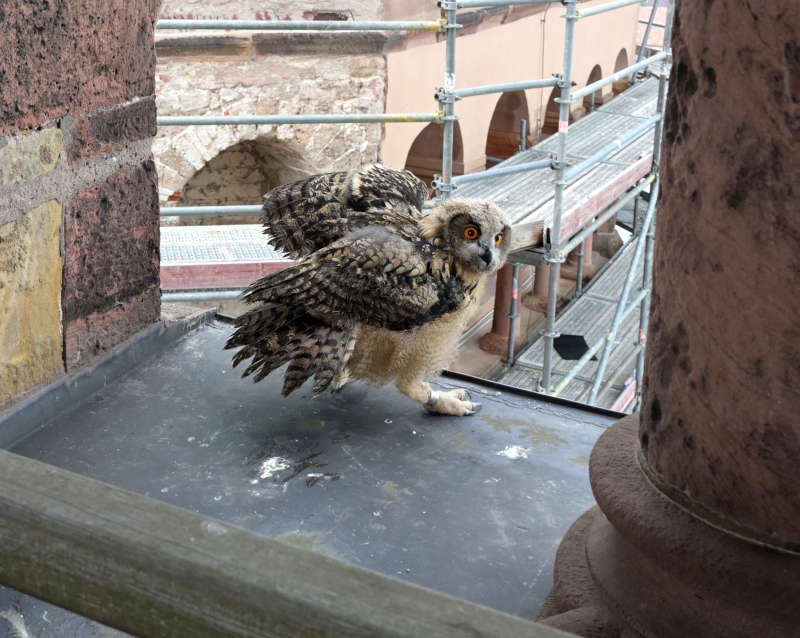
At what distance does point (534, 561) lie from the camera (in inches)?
74.0

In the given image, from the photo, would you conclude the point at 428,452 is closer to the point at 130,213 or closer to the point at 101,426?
the point at 101,426

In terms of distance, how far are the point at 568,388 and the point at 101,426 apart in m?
6.93

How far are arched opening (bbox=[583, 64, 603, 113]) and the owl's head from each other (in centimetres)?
1086

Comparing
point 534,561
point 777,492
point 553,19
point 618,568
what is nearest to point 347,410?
point 534,561

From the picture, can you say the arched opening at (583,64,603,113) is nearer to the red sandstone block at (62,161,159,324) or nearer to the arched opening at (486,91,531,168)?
the arched opening at (486,91,531,168)

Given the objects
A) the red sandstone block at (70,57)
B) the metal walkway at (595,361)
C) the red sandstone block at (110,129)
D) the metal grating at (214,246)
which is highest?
the red sandstone block at (70,57)

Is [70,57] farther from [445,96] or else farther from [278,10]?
[278,10]

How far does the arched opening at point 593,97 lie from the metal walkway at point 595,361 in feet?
8.35

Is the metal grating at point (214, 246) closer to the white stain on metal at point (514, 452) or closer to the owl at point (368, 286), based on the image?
the owl at point (368, 286)

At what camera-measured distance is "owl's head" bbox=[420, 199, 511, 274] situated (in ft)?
8.74

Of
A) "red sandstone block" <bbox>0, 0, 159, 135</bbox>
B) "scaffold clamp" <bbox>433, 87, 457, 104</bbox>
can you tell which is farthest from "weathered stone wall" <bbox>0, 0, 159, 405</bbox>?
"scaffold clamp" <bbox>433, 87, 457, 104</bbox>

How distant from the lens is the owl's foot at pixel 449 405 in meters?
2.53

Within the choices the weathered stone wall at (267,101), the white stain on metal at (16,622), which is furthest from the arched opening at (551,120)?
the white stain on metal at (16,622)

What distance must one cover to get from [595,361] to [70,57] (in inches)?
322
